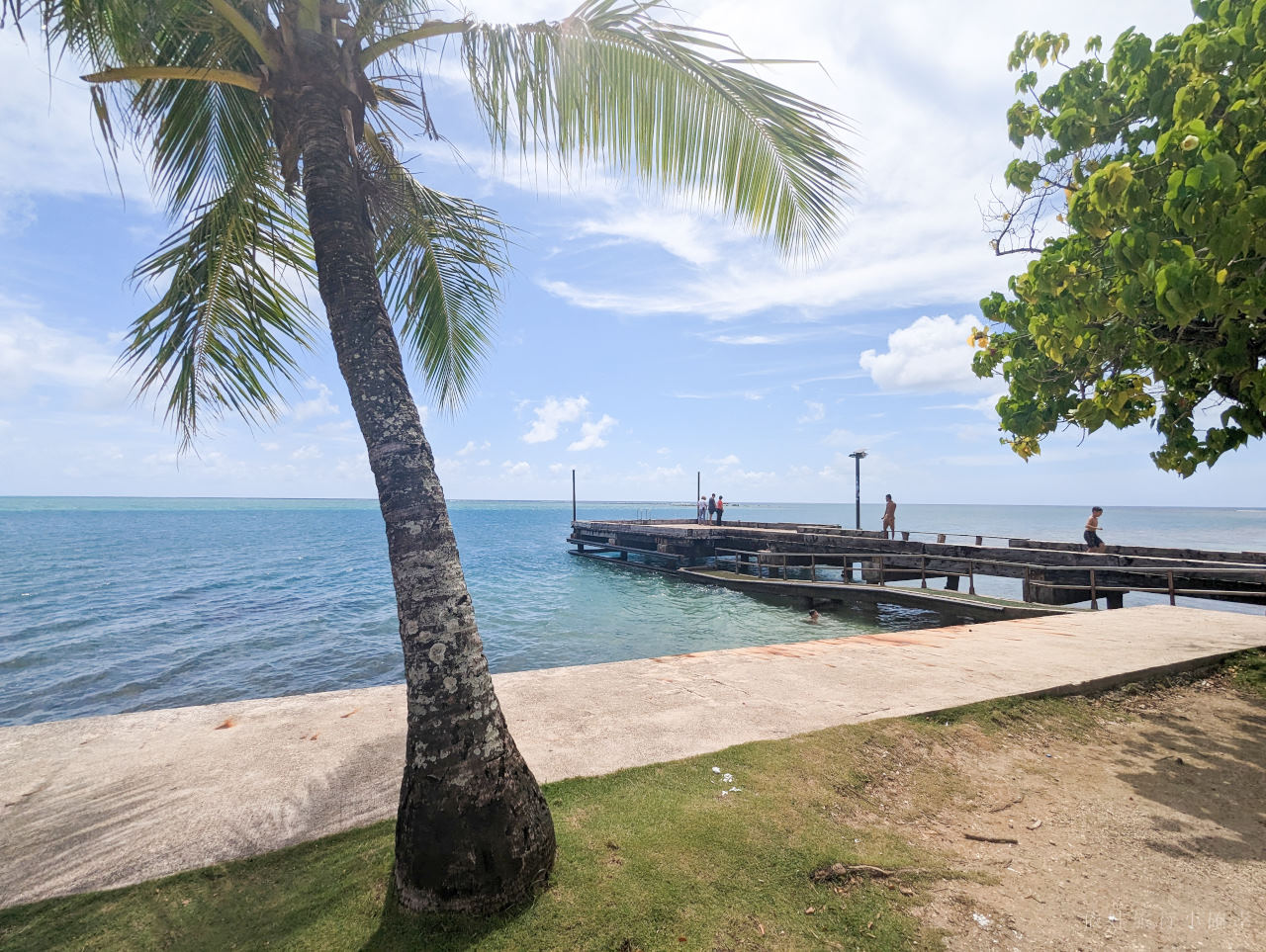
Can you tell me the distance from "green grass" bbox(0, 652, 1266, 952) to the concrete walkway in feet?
0.93

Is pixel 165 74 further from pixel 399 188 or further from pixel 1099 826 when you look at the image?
pixel 1099 826

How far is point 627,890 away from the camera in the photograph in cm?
276

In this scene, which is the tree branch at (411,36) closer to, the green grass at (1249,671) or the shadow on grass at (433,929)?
the shadow on grass at (433,929)

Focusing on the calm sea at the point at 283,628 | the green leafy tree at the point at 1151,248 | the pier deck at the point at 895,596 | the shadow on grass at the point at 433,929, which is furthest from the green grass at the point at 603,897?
the pier deck at the point at 895,596

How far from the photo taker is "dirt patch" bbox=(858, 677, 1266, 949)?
8.98 ft

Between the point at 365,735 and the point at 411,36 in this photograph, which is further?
the point at 365,735

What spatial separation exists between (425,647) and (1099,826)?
4.22 metres

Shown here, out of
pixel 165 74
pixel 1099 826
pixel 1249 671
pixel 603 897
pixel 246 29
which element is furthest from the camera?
pixel 1249 671

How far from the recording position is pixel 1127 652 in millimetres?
7203

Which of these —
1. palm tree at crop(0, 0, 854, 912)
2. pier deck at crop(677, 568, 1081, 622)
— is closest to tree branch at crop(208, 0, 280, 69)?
palm tree at crop(0, 0, 854, 912)

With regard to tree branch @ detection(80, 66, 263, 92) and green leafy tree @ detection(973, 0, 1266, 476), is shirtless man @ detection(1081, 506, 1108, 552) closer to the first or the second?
green leafy tree @ detection(973, 0, 1266, 476)

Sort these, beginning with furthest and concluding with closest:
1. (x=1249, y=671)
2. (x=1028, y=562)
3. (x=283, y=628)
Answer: (x=283, y=628)
(x=1028, y=562)
(x=1249, y=671)

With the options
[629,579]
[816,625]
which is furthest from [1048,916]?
[629,579]

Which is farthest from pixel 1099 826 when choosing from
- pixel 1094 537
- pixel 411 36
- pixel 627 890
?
pixel 1094 537
